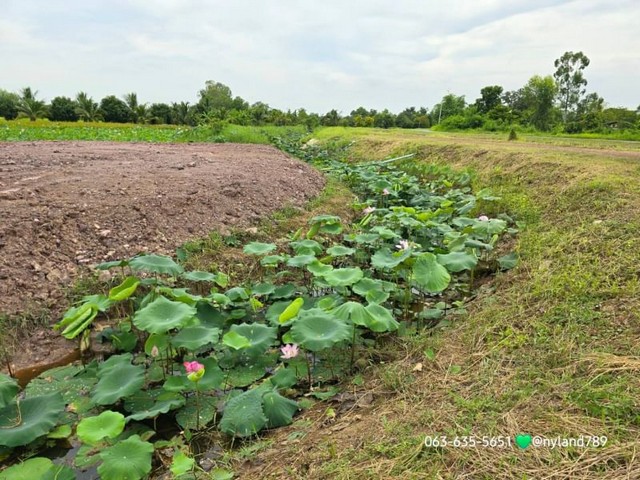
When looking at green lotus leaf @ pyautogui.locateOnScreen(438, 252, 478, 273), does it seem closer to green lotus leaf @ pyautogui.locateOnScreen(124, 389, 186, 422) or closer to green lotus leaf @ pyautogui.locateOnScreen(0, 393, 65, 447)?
green lotus leaf @ pyautogui.locateOnScreen(124, 389, 186, 422)

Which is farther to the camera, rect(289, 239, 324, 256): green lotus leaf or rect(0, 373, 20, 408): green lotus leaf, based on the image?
rect(289, 239, 324, 256): green lotus leaf

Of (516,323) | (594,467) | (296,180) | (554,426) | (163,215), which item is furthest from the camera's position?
(296,180)

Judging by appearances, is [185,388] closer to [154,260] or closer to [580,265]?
[154,260]

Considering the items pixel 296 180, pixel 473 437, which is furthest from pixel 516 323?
pixel 296 180

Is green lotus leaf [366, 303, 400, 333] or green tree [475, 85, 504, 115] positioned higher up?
green tree [475, 85, 504, 115]

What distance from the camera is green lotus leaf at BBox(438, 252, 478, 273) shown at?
3.38 metres

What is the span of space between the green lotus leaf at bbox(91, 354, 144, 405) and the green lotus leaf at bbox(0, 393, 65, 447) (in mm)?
190

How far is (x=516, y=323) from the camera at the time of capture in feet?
9.39

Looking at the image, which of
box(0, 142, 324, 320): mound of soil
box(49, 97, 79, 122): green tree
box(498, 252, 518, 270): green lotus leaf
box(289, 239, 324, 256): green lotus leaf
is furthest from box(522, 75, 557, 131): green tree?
box(49, 97, 79, 122): green tree

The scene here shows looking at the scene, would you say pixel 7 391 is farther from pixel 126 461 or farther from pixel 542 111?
pixel 542 111

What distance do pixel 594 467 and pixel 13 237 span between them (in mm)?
4403

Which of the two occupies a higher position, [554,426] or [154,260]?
[154,260]

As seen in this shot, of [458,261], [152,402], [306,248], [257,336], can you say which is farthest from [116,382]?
[458,261]

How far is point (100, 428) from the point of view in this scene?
6.45ft
